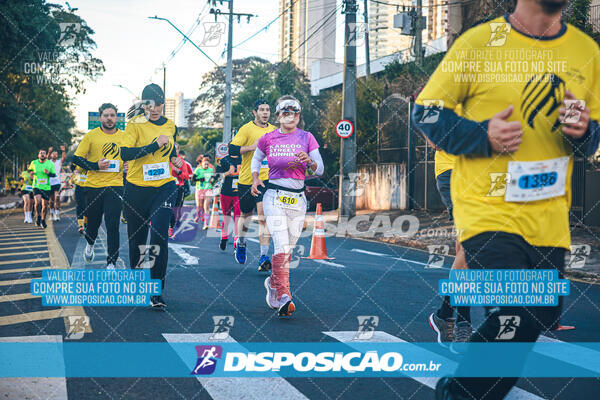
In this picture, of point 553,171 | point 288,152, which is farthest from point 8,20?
point 553,171

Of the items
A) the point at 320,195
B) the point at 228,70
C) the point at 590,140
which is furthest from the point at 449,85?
the point at 228,70

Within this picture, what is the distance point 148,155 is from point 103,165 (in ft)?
6.93

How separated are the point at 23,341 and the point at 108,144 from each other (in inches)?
169

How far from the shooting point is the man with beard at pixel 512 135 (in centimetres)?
311

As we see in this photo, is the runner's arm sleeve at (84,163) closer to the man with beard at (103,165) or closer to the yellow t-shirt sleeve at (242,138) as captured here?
the man with beard at (103,165)

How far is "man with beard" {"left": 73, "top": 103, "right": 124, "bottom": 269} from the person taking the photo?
9.07 metres

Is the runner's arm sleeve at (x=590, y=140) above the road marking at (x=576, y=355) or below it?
above

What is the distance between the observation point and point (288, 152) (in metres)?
6.88

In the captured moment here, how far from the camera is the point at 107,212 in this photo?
29.3ft

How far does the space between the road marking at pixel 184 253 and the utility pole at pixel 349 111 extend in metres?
7.96

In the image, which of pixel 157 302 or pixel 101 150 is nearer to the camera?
pixel 157 302

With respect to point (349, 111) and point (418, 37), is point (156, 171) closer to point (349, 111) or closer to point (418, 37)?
point (349, 111)

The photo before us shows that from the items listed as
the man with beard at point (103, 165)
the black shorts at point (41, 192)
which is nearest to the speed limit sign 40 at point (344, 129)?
the black shorts at point (41, 192)

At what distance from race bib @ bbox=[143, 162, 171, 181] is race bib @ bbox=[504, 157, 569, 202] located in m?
4.71
